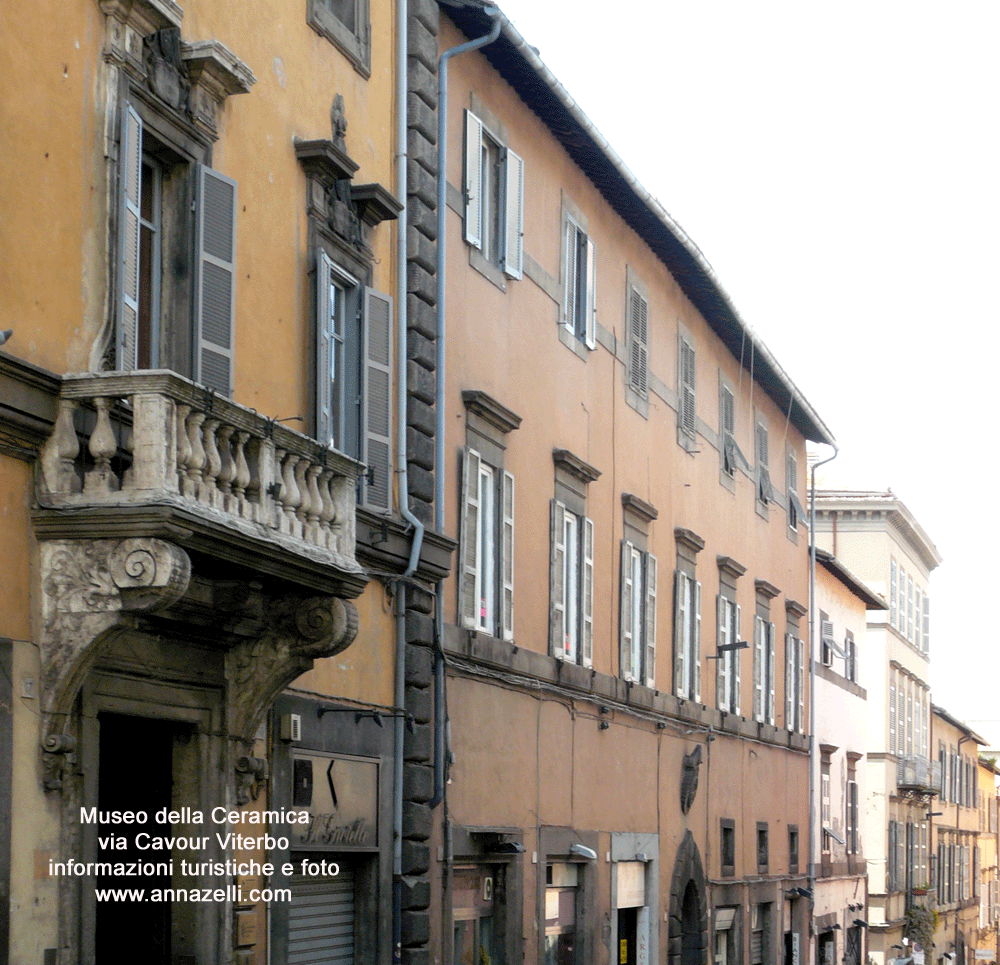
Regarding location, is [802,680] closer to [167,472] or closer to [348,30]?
Result: [348,30]

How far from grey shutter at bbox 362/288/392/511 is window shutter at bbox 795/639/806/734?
20.3 meters

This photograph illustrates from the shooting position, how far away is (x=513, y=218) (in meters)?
18.4

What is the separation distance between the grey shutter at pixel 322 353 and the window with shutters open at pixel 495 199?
3.90m

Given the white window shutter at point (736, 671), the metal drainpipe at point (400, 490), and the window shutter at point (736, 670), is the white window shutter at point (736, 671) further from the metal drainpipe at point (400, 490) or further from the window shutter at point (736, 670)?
the metal drainpipe at point (400, 490)

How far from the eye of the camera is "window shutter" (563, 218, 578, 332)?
20312 millimetres

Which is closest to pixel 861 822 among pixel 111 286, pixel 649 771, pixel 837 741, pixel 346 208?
pixel 837 741

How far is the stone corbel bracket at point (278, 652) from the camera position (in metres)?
12.2

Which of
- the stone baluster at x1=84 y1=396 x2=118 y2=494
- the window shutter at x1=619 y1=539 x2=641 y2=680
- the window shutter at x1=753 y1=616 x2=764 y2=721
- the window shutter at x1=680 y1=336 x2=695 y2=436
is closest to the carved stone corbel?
the stone baluster at x1=84 y1=396 x2=118 y2=494

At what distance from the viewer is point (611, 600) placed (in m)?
21.7

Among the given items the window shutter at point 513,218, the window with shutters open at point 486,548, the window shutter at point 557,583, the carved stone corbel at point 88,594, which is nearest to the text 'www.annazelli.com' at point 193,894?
the carved stone corbel at point 88,594

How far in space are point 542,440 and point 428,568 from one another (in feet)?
13.1

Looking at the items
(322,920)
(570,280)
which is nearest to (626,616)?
(570,280)

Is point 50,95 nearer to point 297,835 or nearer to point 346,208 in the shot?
point 346,208

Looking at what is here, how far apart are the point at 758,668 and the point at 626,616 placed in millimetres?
8466
